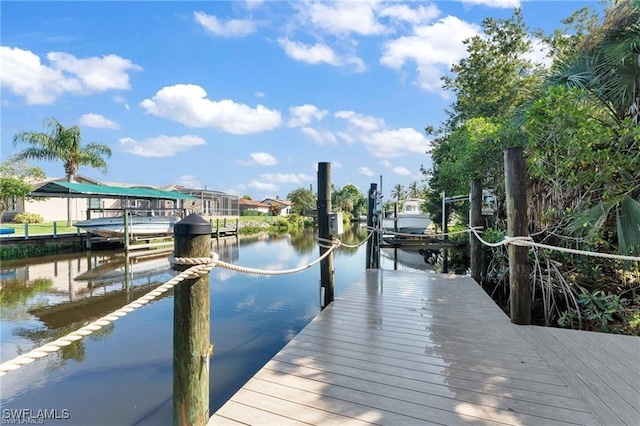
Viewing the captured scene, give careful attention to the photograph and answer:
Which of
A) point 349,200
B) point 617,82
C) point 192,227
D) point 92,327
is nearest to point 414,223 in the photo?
point 617,82

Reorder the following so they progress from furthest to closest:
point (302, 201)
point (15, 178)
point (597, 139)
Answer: point (302, 201)
point (15, 178)
point (597, 139)

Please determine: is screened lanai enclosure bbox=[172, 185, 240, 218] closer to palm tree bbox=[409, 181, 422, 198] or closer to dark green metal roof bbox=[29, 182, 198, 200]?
dark green metal roof bbox=[29, 182, 198, 200]

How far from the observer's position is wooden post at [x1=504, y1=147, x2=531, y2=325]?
3596 mm

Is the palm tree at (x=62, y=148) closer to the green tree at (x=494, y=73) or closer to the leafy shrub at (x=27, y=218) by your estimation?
the leafy shrub at (x=27, y=218)

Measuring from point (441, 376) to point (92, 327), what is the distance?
229 cm

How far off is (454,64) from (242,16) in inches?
415

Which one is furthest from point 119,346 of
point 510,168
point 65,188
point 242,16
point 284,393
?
point 65,188

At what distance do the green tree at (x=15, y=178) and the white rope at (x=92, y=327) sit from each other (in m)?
18.2

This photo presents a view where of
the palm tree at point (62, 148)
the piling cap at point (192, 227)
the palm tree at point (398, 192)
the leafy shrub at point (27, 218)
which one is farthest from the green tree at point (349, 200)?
the piling cap at point (192, 227)

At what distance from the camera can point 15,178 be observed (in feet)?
54.5

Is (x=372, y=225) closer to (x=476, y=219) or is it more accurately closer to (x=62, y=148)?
(x=476, y=219)

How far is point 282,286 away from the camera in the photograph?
8.02 metres

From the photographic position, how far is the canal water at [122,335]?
320cm

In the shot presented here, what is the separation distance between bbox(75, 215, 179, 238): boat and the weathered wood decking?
11710mm
